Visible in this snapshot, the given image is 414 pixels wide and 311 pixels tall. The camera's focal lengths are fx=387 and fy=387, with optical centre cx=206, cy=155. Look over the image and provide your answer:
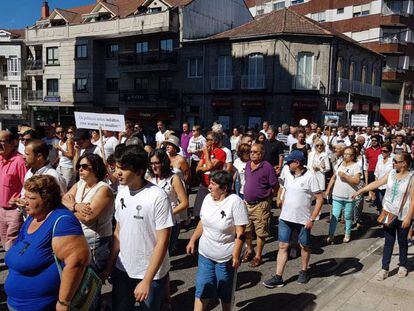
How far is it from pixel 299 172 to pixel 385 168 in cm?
380

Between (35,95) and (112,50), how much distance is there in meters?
9.98

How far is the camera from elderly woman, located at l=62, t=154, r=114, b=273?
338 cm

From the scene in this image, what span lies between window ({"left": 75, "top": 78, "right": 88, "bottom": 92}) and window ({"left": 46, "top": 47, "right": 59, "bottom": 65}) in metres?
3.07

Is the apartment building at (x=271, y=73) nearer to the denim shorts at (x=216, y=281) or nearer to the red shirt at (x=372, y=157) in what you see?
the red shirt at (x=372, y=157)

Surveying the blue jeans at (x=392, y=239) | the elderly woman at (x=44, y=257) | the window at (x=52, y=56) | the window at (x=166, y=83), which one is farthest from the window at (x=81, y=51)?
the elderly woman at (x=44, y=257)

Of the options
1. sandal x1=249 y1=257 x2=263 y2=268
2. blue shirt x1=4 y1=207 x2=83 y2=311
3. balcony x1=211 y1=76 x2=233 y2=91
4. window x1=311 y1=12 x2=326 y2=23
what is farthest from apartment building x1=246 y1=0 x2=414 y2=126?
blue shirt x1=4 y1=207 x2=83 y2=311

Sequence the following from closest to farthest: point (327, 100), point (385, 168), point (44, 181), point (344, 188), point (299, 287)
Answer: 1. point (44, 181)
2. point (299, 287)
3. point (344, 188)
4. point (385, 168)
5. point (327, 100)

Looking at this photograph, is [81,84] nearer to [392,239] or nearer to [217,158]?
[217,158]

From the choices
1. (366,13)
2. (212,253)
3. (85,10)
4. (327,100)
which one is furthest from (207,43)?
(212,253)

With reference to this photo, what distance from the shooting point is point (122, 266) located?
3.11m

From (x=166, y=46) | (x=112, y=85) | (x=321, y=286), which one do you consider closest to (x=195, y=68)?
(x=166, y=46)

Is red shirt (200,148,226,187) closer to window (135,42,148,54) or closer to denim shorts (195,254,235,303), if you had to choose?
denim shorts (195,254,235,303)

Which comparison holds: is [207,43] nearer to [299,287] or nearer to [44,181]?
[299,287]

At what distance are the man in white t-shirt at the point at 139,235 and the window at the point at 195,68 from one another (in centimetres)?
2622
